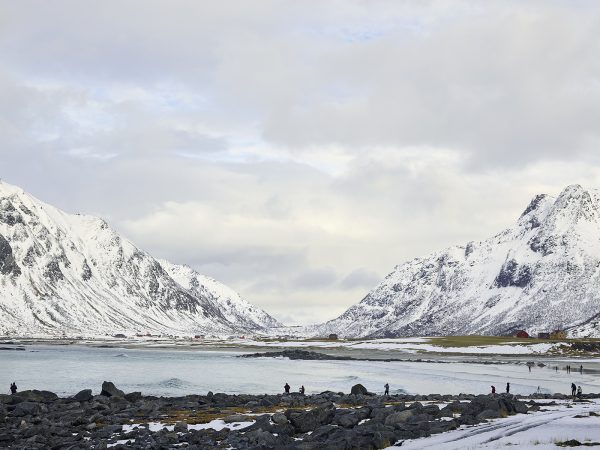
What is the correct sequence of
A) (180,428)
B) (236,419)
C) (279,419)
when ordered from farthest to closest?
1. (236,419)
2. (180,428)
3. (279,419)

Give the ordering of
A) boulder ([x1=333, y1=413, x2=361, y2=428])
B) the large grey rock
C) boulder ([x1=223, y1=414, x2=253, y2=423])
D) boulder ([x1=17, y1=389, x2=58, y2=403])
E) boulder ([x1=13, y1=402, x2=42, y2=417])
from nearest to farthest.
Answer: the large grey rock
boulder ([x1=333, y1=413, x2=361, y2=428])
boulder ([x1=223, y1=414, x2=253, y2=423])
boulder ([x1=13, y1=402, x2=42, y2=417])
boulder ([x1=17, y1=389, x2=58, y2=403])

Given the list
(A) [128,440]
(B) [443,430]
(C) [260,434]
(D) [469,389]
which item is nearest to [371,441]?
(B) [443,430]

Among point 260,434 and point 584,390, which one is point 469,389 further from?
point 260,434

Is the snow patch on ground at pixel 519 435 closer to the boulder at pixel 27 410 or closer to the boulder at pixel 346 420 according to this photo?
the boulder at pixel 346 420

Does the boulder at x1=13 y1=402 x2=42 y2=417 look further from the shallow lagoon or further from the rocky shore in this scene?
the shallow lagoon

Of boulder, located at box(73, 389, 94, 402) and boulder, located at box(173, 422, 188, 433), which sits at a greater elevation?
boulder, located at box(73, 389, 94, 402)

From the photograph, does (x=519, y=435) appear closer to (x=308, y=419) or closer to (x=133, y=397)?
(x=308, y=419)

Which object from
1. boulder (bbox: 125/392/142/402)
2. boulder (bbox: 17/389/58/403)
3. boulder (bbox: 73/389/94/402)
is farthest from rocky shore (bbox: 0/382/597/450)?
boulder (bbox: 125/392/142/402)

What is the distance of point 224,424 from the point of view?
46.0m

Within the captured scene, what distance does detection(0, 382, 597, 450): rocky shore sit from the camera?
36.8 m

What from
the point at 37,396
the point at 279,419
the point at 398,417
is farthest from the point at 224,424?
the point at 37,396

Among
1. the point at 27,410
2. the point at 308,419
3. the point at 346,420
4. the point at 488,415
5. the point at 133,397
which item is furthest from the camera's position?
the point at 133,397

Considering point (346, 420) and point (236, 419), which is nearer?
point (346, 420)

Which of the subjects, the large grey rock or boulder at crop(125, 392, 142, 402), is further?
boulder at crop(125, 392, 142, 402)
